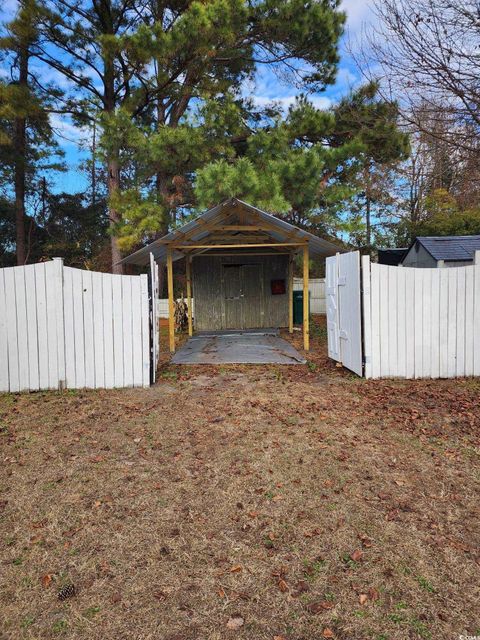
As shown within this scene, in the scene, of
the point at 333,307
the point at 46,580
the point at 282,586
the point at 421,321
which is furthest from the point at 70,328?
the point at 421,321

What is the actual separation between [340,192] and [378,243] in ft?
40.3

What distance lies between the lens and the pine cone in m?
1.97

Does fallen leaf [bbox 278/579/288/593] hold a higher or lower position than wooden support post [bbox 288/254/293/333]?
lower

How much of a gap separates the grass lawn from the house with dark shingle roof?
29.5 feet

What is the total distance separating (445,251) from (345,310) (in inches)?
319

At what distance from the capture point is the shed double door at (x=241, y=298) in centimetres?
1315

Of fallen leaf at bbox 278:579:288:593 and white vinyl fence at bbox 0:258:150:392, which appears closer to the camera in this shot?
fallen leaf at bbox 278:579:288:593

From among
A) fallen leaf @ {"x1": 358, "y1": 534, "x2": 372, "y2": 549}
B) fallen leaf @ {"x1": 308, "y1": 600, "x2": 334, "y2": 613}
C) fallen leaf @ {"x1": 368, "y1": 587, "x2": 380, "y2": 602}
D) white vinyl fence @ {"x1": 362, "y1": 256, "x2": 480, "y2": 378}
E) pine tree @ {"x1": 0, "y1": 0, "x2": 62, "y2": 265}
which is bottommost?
fallen leaf @ {"x1": 308, "y1": 600, "x2": 334, "y2": 613}

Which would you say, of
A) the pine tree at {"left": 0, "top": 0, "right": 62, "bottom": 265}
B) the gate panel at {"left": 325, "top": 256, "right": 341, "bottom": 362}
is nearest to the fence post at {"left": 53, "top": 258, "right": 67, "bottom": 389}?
the gate panel at {"left": 325, "top": 256, "right": 341, "bottom": 362}

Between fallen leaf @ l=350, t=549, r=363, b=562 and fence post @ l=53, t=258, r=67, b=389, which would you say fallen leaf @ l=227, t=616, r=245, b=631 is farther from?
fence post @ l=53, t=258, r=67, b=389

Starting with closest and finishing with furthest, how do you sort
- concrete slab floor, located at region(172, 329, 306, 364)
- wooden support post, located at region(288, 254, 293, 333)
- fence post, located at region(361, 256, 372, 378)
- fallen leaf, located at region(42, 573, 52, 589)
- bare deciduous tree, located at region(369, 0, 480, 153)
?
1. fallen leaf, located at region(42, 573, 52, 589)
2. bare deciduous tree, located at region(369, 0, 480, 153)
3. fence post, located at region(361, 256, 372, 378)
4. concrete slab floor, located at region(172, 329, 306, 364)
5. wooden support post, located at region(288, 254, 293, 333)

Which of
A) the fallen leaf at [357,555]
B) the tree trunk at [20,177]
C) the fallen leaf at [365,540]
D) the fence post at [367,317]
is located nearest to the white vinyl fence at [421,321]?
the fence post at [367,317]

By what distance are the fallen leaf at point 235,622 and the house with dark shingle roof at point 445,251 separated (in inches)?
496

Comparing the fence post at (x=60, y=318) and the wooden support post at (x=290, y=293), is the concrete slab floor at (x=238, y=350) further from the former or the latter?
the fence post at (x=60, y=318)
